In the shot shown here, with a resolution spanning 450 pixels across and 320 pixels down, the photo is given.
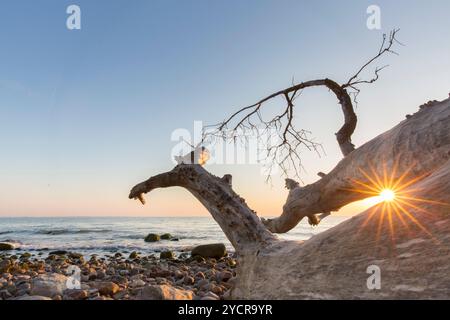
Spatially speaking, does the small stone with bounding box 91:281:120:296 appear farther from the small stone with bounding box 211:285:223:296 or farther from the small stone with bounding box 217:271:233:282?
the small stone with bounding box 217:271:233:282

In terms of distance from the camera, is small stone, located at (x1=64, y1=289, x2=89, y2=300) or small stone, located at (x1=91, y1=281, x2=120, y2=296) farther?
small stone, located at (x1=91, y1=281, x2=120, y2=296)

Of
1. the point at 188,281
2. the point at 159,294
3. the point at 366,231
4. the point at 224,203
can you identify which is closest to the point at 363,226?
the point at 366,231

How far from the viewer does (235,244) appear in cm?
390

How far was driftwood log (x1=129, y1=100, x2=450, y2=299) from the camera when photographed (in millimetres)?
2080

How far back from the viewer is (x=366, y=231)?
2.57 meters

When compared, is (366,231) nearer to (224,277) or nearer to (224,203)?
(224,203)

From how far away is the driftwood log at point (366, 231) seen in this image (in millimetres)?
2080


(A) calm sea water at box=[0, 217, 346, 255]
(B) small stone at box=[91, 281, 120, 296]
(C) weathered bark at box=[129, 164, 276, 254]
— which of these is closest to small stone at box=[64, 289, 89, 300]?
(B) small stone at box=[91, 281, 120, 296]

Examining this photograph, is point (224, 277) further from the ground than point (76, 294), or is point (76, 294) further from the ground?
point (76, 294)

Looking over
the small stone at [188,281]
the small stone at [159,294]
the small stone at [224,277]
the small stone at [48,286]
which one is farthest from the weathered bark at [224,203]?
the small stone at [224,277]

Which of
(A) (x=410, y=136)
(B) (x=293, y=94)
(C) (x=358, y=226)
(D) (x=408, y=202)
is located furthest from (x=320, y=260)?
(B) (x=293, y=94)

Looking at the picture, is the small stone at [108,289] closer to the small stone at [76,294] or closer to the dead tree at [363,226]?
the small stone at [76,294]

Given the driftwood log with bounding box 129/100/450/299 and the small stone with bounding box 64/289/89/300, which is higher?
the driftwood log with bounding box 129/100/450/299
